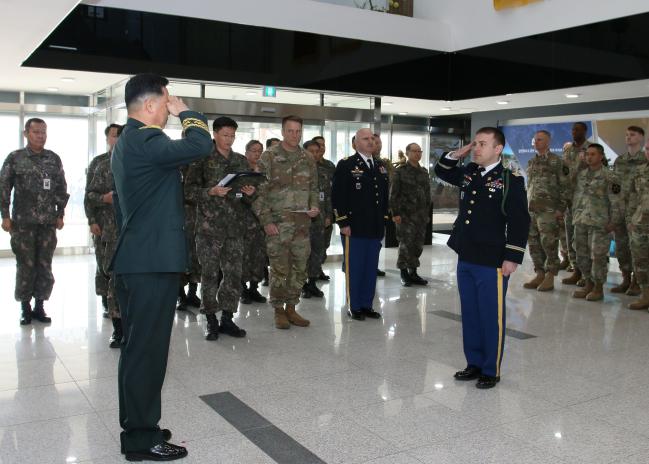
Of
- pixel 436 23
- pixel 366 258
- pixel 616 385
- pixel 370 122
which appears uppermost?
pixel 436 23

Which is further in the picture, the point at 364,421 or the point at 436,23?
the point at 436,23

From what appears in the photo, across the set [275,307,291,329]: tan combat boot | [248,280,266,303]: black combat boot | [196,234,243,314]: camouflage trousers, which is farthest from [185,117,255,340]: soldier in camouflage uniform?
[248,280,266,303]: black combat boot

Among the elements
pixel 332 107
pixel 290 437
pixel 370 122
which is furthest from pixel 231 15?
pixel 290 437

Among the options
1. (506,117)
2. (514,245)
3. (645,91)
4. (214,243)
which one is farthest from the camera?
(506,117)

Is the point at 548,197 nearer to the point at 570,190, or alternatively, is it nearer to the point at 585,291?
the point at 570,190

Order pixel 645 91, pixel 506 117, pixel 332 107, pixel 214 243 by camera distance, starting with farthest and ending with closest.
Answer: pixel 506 117
pixel 332 107
pixel 645 91
pixel 214 243

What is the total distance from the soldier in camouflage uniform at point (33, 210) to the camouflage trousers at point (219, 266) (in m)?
1.53

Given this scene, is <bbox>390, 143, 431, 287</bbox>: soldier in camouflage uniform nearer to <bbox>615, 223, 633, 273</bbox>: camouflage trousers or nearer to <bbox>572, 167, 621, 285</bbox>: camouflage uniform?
<bbox>572, 167, 621, 285</bbox>: camouflage uniform

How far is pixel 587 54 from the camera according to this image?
765cm

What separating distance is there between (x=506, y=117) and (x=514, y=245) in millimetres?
8282

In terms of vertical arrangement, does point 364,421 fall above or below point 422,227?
below

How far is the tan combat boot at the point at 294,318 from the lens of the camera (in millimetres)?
5816

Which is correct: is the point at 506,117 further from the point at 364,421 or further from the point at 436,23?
the point at 364,421

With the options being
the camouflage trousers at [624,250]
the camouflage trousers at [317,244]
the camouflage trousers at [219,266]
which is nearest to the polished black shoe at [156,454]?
the camouflage trousers at [219,266]
